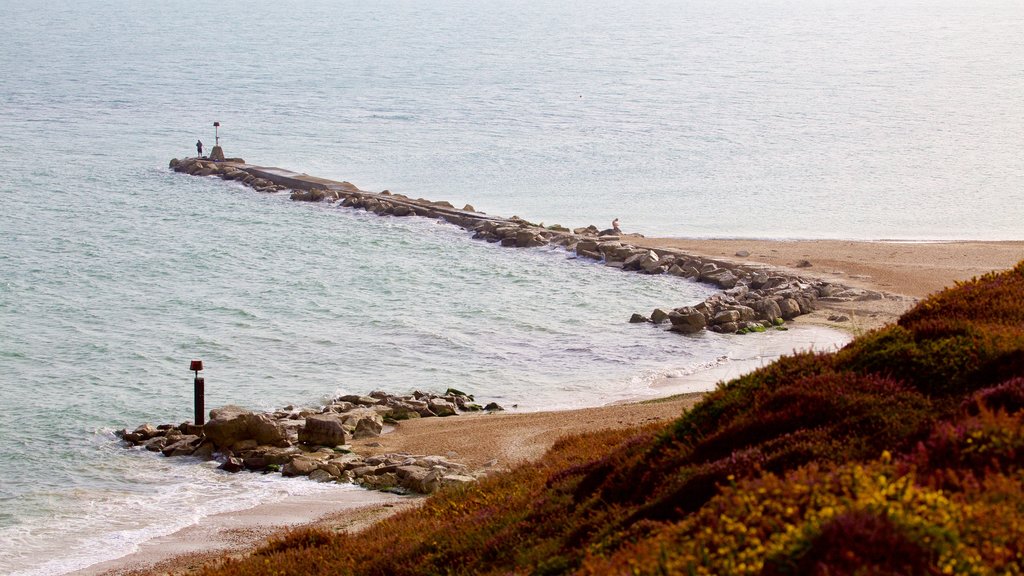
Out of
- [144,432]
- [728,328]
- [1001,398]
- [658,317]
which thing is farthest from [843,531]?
[658,317]

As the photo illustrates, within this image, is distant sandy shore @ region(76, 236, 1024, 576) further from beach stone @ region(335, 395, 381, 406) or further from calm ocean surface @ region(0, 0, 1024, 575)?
beach stone @ region(335, 395, 381, 406)

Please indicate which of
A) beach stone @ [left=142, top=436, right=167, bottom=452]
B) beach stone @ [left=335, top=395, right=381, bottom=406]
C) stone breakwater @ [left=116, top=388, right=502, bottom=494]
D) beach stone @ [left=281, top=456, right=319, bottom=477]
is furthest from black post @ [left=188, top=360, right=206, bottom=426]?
beach stone @ [left=281, top=456, right=319, bottom=477]

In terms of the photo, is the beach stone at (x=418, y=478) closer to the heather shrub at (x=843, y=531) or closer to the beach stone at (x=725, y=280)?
the heather shrub at (x=843, y=531)

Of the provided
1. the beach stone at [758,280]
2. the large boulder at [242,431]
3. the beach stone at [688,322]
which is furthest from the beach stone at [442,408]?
the beach stone at [758,280]

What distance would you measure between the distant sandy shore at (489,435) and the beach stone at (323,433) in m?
0.47

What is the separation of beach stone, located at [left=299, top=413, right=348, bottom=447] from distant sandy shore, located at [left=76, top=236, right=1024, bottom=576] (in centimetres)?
47

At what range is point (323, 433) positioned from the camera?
74.8ft

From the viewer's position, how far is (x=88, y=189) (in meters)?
60.2

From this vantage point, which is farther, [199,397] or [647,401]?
[647,401]

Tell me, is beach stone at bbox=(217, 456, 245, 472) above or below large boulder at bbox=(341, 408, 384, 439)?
below

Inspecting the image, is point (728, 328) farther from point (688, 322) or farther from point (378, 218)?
point (378, 218)

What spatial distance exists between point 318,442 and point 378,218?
1234 inches

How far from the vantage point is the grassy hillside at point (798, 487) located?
21.8 feet

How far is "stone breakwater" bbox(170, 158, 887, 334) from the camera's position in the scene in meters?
33.7
